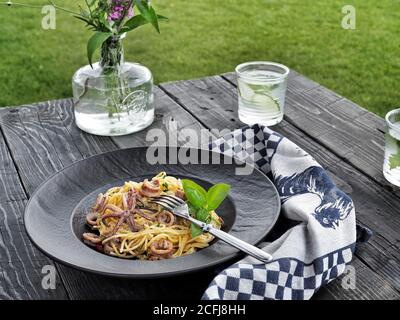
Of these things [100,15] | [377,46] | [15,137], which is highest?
[100,15]

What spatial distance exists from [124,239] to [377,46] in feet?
10.5

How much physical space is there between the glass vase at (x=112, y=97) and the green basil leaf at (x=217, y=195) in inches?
24.0

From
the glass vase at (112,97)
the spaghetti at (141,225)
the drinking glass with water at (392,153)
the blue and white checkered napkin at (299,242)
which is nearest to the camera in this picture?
the blue and white checkered napkin at (299,242)

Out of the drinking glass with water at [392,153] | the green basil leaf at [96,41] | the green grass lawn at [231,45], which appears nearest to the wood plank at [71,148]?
the green basil leaf at [96,41]

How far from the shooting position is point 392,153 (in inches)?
Answer: 57.6

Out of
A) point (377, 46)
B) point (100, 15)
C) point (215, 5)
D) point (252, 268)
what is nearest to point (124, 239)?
point (252, 268)

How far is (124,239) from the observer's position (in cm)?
119

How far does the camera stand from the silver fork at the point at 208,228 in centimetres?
111

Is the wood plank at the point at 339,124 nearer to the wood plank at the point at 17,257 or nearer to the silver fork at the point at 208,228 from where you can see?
the silver fork at the point at 208,228

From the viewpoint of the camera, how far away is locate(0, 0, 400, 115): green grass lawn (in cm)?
366

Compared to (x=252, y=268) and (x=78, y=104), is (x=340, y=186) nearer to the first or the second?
(x=252, y=268)

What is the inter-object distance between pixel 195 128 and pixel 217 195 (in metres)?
0.61

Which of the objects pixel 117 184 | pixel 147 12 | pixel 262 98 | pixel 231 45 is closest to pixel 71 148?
pixel 117 184

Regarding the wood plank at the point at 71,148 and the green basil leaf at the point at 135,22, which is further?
the green basil leaf at the point at 135,22
